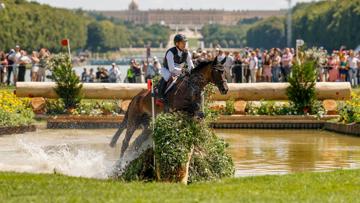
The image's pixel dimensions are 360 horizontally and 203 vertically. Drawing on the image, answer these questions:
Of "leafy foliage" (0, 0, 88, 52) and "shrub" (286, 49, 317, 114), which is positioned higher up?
"leafy foliage" (0, 0, 88, 52)

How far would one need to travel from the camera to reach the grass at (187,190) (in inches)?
555

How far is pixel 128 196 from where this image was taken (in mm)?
14258

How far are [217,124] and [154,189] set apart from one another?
16566 millimetres

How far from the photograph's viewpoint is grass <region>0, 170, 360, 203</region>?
14102 millimetres

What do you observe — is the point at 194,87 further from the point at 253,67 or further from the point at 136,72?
the point at 136,72

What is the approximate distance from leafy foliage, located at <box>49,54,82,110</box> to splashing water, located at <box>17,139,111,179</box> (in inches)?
401

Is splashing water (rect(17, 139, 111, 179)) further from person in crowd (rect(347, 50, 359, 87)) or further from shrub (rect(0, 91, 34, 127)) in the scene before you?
person in crowd (rect(347, 50, 359, 87))

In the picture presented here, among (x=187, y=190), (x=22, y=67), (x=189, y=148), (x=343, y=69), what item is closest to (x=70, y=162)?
(x=189, y=148)

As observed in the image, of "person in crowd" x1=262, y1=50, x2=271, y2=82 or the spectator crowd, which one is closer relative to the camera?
the spectator crowd

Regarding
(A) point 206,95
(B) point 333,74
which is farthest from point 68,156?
(B) point 333,74

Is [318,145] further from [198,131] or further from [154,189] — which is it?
[154,189]

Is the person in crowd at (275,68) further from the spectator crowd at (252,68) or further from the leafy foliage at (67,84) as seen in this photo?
the leafy foliage at (67,84)

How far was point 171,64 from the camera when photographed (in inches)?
773

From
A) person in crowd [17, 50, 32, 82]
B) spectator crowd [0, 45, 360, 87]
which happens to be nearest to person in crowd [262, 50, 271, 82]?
spectator crowd [0, 45, 360, 87]
